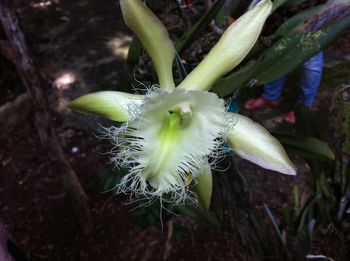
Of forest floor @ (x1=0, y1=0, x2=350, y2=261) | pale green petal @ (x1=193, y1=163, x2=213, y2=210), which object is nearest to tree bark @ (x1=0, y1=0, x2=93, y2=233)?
forest floor @ (x1=0, y1=0, x2=350, y2=261)

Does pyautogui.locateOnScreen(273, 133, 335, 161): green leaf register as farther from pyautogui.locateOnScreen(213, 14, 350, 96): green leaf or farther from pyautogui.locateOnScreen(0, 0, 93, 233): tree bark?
pyautogui.locateOnScreen(0, 0, 93, 233): tree bark

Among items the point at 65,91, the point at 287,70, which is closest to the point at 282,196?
the point at 287,70

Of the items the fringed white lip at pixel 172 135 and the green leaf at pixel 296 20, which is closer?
the fringed white lip at pixel 172 135

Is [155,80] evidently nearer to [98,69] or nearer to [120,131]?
[120,131]

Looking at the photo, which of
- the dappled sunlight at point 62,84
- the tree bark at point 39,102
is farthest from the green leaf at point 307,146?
the dappled sunlight at point 62,84

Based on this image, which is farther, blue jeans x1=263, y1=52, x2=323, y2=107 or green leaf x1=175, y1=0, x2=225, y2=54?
blue jeans x1=263, y1=52, x2=323, y2=107

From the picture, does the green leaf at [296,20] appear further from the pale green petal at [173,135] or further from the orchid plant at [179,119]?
the pale green petal at [173,135]
